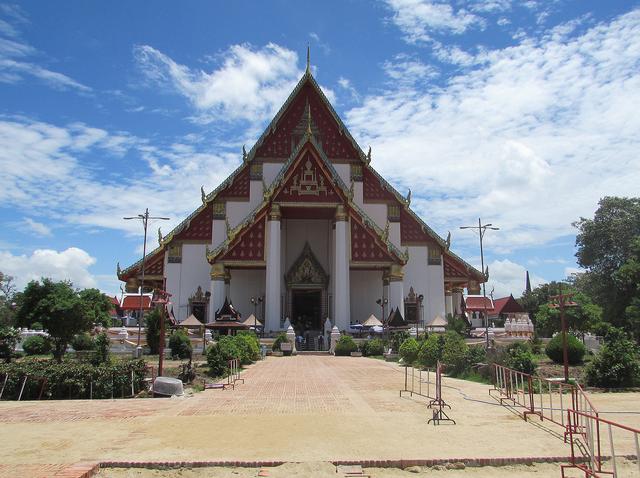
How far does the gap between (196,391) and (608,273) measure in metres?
37.6

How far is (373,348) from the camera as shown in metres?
28.1

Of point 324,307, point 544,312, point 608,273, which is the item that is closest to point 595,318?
point 544,312

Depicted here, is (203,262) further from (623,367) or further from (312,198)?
(623,367)

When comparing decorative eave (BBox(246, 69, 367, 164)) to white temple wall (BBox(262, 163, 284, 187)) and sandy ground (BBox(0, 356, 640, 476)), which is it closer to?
white temple wall (BBox(262, 163, 284, 187))

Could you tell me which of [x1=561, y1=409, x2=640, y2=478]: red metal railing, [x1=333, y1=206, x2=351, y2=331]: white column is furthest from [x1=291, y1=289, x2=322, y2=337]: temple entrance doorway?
[x1=561, y1=409, x2=640, y2=478]: red metal railing

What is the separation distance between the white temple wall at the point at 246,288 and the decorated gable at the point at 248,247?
2549 millimetres

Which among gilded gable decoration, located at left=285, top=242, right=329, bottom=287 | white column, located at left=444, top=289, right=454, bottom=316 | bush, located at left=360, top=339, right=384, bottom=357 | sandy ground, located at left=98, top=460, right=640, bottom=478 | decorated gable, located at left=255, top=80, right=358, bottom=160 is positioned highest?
decorated gable, located at left=255, top=80, right=358, bottom=160

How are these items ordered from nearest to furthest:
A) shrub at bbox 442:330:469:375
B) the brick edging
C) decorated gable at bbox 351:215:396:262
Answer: the brick edging → shrub at bbox 442:330:469:375 → decorated gable at bbox 351:215:396:262

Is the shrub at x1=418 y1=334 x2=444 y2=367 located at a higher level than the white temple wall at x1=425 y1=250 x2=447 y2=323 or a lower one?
lower

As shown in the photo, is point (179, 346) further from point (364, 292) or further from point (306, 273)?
point (364, 292)

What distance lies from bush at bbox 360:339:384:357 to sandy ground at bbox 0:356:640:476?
508 inches

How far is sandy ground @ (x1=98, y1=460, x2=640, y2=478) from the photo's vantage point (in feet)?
22.4

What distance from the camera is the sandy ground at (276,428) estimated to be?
773 cm

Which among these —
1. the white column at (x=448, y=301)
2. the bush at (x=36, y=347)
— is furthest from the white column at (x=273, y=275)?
the white column at (x=448, y=301)
